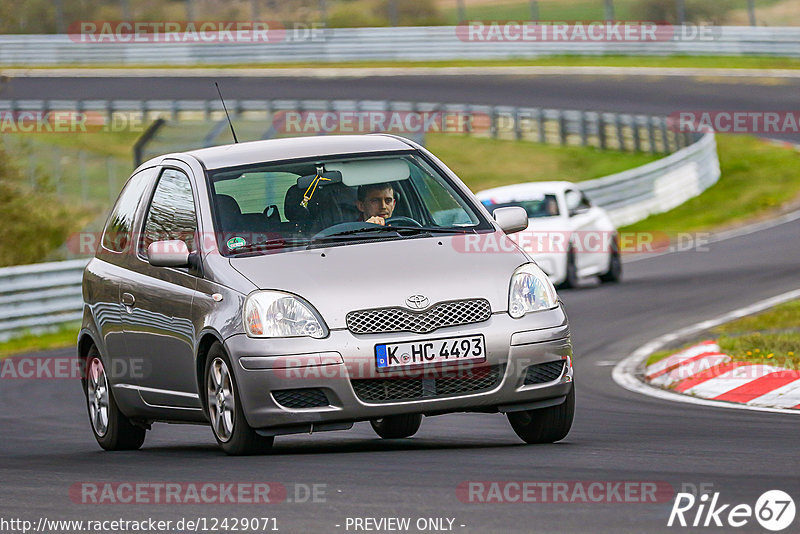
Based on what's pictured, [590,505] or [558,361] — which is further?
[558,361]

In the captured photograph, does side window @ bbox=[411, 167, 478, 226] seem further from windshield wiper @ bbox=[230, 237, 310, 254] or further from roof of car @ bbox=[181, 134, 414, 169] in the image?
windshield wiper @ bbox=[230, 237, 310, 254]

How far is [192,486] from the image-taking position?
6973mm

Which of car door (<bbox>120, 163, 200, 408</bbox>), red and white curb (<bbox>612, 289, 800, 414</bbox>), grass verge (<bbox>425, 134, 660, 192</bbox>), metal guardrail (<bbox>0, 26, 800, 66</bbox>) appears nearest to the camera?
car door (<bbox>120, 163, 200, 408</bbox>)

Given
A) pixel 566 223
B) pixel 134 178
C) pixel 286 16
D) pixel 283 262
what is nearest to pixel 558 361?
pixel 283 262

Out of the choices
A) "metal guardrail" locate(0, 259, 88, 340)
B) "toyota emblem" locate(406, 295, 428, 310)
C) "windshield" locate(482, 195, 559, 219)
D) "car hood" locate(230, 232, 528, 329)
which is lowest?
"metal guardrail" locate(0, 259, 88, 340)

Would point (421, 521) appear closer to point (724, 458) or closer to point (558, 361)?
point (724, 458)

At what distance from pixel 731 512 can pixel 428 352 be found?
230 cm

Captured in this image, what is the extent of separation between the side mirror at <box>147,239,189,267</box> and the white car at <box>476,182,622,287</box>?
11.8 metres

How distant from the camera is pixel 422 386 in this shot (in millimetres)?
7824

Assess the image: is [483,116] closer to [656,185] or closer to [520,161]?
[520,161]

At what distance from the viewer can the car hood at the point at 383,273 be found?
306 inches

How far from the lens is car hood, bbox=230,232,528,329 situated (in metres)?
7.77

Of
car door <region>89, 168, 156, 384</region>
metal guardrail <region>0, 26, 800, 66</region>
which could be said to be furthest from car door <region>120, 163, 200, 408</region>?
metal guardrail <region>0, 26, 800, 66</region>

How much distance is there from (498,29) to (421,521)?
4603cm
